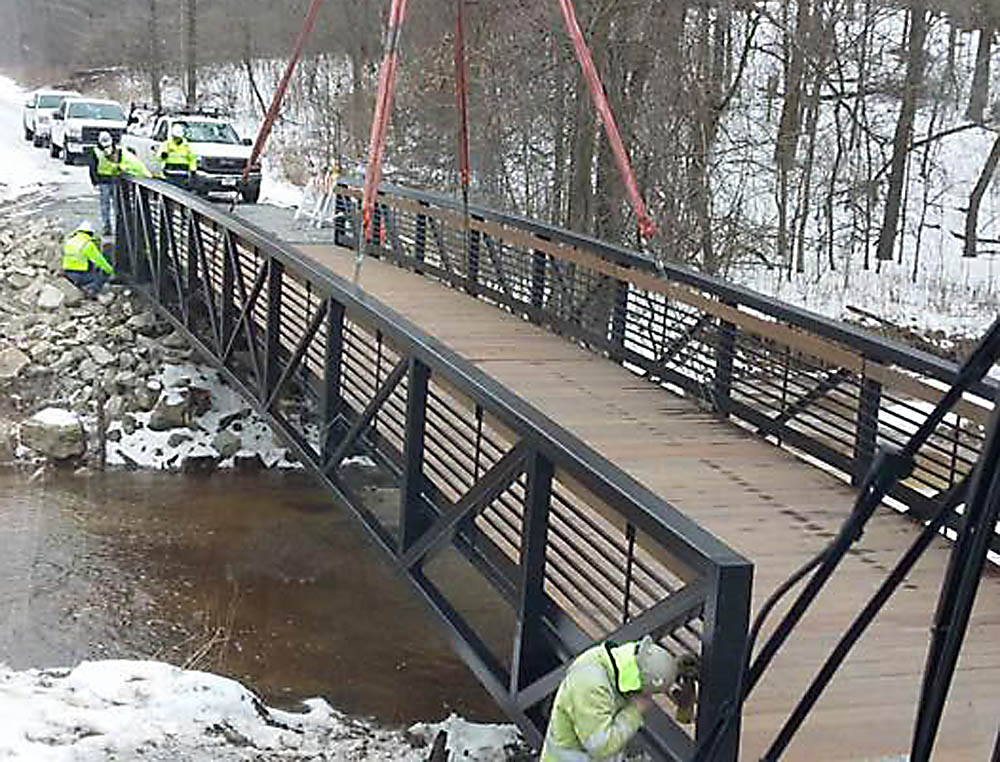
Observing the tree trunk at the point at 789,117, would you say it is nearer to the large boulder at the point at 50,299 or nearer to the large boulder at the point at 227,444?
the large boulder at the point at 227,444

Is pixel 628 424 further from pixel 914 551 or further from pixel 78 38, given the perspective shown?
pixel 78 38

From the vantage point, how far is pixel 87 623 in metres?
11.4

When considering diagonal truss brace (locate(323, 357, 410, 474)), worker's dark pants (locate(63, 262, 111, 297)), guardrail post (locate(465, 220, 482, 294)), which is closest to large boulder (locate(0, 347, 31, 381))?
worker's dark pants (locate(63, 262, 111, 297))

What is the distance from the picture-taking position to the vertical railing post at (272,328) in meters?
11.0

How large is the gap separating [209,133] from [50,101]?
43.6ft

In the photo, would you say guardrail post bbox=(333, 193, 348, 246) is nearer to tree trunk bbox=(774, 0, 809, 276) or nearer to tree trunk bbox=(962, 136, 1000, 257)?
tree trunk bbox=(774, 0, 809, 276)

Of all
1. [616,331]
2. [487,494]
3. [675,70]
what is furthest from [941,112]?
[487,494]

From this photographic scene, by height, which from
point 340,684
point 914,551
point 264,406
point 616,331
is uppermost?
point 914,551

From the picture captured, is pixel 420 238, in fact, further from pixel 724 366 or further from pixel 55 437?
pixel 724 366

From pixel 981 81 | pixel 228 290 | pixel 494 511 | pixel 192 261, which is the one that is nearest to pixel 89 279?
pixel 192 261

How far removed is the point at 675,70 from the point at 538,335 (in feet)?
37.5

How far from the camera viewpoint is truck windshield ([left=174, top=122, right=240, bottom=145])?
2752cm

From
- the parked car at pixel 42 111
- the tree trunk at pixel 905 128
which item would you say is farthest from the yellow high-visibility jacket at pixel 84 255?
the parked car at pixel 42 111

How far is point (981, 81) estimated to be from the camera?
3434 centimetres
